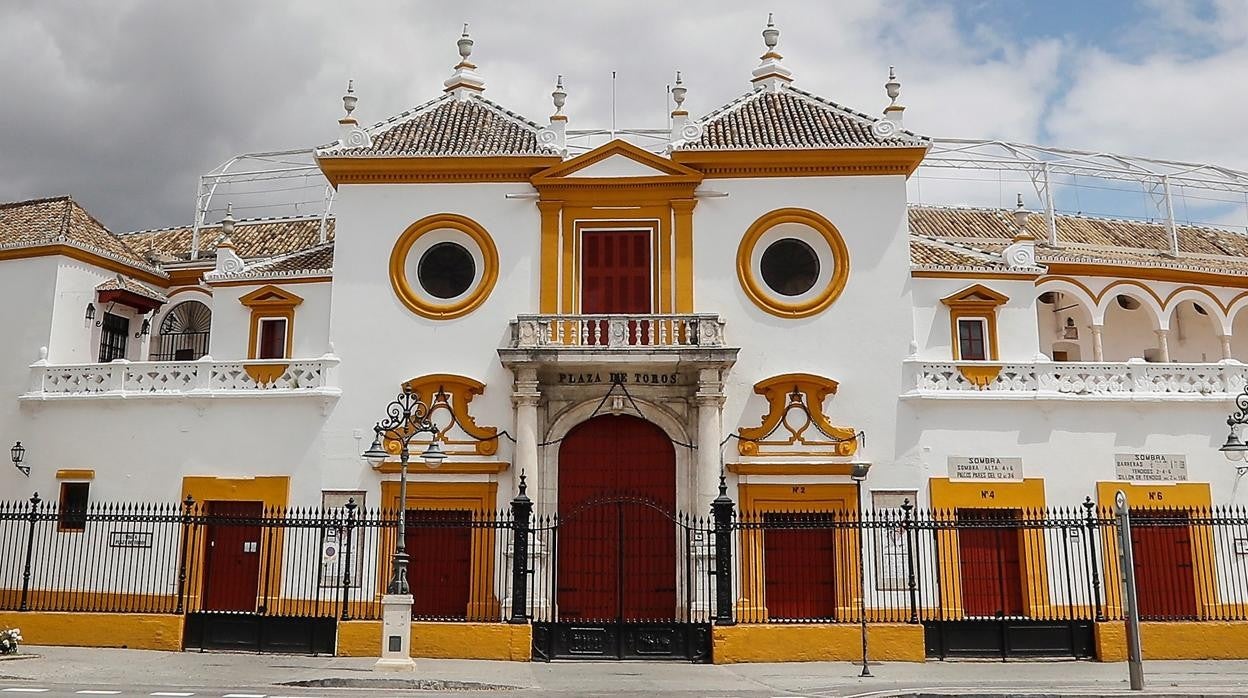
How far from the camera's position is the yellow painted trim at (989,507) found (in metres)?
18.8

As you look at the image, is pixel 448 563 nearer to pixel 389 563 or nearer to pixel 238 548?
pixel 389 563

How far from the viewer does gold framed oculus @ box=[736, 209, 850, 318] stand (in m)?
20.3

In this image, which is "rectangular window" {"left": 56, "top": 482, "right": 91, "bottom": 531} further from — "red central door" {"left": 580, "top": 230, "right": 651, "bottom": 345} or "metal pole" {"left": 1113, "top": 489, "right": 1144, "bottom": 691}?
"metal pole" {"left": 1113, "top": 489, "right": 1144, "bottom": 691}

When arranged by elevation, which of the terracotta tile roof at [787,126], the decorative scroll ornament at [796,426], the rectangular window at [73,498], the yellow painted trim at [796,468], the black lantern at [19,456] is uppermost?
the terracotta tile roof at [787,126]

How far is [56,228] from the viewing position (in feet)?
74.7

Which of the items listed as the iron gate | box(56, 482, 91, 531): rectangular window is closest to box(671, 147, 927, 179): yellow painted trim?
the iron gate

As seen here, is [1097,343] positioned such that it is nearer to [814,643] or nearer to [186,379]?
[814,643]

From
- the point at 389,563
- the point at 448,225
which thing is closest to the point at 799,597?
the point at 389,563

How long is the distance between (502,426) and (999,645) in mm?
9699

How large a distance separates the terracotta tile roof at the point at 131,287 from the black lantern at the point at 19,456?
4014 mm

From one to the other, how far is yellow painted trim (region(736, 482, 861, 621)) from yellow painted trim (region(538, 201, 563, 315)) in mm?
5276

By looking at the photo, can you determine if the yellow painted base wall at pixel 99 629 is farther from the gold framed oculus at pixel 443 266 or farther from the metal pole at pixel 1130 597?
the metal pole at pixel 1130 597

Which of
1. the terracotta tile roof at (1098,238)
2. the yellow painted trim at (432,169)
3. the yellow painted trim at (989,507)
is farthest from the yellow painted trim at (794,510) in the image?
the terracotta tile roof at (1098,238)

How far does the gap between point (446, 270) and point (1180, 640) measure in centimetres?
1481
